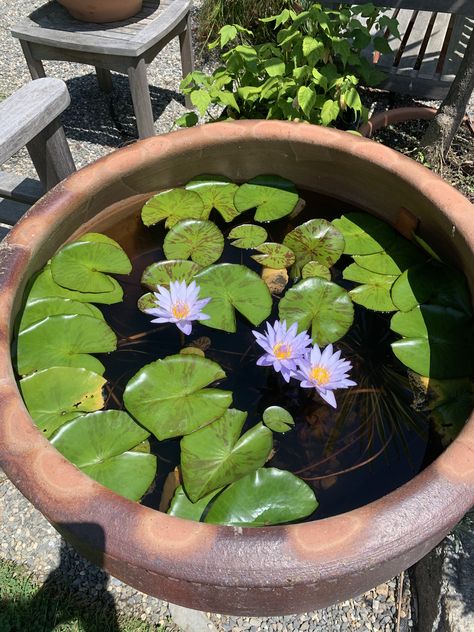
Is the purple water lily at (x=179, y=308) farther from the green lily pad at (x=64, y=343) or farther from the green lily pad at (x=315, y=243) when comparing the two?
the green lily pad at (x=315, y=243)

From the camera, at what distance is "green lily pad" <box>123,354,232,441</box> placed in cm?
105

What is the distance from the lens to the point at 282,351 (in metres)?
1.04

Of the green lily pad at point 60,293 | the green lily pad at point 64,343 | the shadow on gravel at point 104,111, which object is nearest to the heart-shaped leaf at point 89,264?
the green lily pad at point 60,293

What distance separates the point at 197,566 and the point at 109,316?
29.1 inches

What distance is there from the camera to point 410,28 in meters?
2.65

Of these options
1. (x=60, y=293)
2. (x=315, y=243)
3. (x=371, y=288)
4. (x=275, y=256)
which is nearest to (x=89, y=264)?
(x=60, y=293)

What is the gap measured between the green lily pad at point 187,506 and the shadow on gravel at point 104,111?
6.82 feet

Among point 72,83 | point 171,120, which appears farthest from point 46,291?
point 72,83

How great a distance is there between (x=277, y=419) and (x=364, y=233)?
23.4 inches

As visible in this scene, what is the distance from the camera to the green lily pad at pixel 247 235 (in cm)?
143

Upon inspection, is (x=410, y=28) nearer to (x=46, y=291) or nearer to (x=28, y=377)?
(x=46, y=291)

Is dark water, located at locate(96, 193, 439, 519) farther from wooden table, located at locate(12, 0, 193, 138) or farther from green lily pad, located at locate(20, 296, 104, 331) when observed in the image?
wooden table, located at locate(12, 0, 193, 138)

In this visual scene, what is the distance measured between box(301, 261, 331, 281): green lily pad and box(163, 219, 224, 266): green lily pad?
230 mm

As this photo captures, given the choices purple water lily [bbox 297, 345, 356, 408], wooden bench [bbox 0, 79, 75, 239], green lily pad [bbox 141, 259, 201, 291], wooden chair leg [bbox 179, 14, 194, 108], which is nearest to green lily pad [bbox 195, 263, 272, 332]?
green lily pad [bbox 141, 259, 201, 291]
